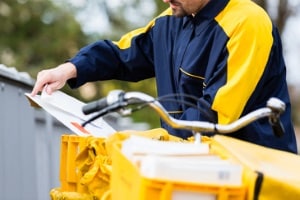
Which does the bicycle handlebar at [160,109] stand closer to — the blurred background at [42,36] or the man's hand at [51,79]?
the man's hand at [51,79]

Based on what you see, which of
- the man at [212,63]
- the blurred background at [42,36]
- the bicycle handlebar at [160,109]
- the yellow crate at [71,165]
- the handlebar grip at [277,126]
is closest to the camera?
the bicycle handlebar at [160,109]

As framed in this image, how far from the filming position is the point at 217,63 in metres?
4.11

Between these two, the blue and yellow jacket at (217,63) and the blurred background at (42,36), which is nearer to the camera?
the blue and yellow jacket at (217,63)

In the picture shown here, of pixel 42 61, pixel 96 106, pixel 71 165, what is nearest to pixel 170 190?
pixel 96 106

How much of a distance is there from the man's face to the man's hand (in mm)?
634

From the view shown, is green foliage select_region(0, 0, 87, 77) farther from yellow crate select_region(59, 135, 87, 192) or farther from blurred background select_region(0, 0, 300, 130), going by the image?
yellow crate select_region(59, 135, 87, 192)

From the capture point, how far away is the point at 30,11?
1998cm

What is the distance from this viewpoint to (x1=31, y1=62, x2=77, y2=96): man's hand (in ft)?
14.0

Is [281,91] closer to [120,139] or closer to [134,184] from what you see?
[120,139]

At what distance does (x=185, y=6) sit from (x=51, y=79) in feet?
2.40

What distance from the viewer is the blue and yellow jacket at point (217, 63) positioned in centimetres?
396

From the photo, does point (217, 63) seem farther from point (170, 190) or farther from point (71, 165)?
point (170, 190)

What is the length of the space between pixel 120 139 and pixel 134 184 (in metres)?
0.45

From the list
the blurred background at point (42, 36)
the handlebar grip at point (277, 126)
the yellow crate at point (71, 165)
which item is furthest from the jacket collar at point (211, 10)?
the blurred background at point (42, 36)
